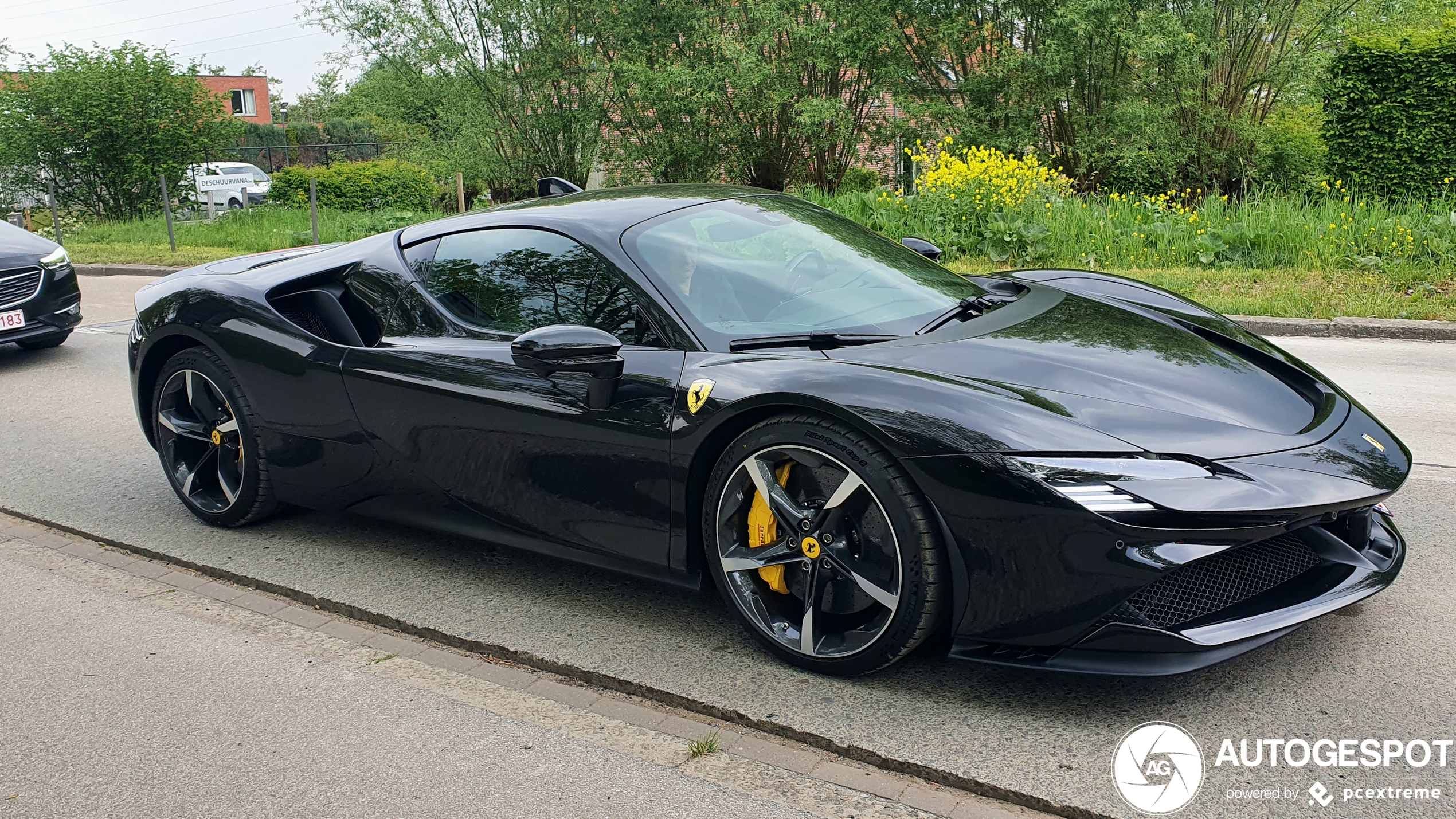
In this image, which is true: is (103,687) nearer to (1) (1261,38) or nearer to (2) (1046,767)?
(2) (1046,767)

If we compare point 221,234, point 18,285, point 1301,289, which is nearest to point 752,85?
point 221,234

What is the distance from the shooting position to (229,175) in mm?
36062

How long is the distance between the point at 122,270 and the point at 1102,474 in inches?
636

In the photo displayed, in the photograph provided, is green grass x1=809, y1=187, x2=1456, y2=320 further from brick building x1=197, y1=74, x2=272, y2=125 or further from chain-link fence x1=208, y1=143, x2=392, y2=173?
brick building x1=197, y1=74, x2=272, y2=125

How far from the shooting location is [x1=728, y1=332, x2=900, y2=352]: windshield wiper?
3301 millimetres

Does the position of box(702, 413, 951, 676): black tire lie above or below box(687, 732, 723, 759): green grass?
above

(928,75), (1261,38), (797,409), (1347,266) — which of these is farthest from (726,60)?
(797,409)

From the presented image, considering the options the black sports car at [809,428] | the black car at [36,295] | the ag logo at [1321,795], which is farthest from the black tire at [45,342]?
the ag logo at [1321,795]

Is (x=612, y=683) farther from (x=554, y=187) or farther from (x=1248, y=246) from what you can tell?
(x=1248, y=246)

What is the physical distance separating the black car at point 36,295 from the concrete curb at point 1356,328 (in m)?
8.80

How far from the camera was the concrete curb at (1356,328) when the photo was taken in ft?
26.6

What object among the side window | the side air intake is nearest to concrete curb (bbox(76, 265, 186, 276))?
the side air intake

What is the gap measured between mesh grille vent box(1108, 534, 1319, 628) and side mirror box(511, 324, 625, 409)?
1493 mm

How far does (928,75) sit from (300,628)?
16.9m
